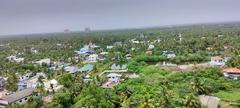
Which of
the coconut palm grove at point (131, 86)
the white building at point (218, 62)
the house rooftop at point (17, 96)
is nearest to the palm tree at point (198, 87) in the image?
the coconut palm grove at point (131, 86)

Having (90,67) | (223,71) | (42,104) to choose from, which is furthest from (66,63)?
(223,71)

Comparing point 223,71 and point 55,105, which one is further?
point 223,71

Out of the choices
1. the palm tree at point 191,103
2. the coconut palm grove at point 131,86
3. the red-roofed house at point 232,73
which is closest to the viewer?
the palm tree at point 191,103

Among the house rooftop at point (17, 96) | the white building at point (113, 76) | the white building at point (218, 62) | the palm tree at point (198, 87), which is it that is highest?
the palm tree at point (198, 87)

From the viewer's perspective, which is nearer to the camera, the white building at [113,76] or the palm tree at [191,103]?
the palm tree at [191,103]

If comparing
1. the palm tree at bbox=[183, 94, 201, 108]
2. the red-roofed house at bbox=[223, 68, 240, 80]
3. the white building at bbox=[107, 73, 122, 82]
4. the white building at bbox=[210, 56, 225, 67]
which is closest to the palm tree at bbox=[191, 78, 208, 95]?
the palm tree at bbox=[183, 94, 201, 108]

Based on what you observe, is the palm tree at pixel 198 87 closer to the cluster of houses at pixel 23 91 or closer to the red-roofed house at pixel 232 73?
the red-roofed house at pixel 232 73

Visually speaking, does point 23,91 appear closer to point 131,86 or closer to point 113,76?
point 113,76

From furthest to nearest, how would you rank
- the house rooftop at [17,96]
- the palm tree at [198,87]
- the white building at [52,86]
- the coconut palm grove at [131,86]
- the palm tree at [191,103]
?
the white building at [52,86]
the house rooftop at [17,96]
the palm tree at [198,87]
the coconut palm grove at [131,86]
the palm tree at [191,103]

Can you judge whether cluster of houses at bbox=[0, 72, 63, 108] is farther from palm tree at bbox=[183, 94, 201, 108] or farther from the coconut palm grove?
palm tree at bbox=[183, 94, 201, 108]

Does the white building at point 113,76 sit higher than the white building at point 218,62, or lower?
lower

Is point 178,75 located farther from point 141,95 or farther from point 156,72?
point 141,95
